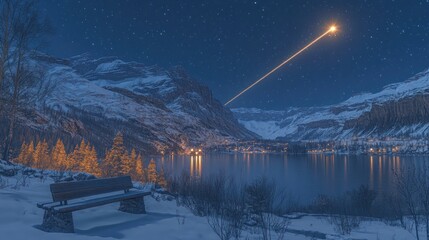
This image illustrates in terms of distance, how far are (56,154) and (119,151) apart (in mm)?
21813

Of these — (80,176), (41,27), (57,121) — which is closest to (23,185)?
(80,176)

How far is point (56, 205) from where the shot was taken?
32.0 feet

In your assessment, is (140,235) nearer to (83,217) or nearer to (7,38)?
(83,217)

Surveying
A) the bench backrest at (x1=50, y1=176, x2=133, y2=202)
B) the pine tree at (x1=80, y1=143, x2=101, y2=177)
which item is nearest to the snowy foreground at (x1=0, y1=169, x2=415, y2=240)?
the bench backrest at (x1=50, y1=176, x2=133, y2=202)

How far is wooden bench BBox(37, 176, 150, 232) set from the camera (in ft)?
30.8

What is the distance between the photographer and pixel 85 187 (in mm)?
10812

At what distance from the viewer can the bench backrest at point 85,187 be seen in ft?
32.1

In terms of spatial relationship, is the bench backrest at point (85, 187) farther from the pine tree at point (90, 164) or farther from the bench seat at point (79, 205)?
the pine tree at point (90, 164)

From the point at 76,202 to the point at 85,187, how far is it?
640 mm

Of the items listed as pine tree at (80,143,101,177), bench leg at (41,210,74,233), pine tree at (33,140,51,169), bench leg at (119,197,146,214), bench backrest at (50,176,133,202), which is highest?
bench backrest at (50,176,133,202)

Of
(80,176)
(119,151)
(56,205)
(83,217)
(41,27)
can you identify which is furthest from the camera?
(119,151)

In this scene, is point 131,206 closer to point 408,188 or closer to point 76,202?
point 76,202

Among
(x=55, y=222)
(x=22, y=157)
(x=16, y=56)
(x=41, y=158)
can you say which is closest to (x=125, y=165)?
(x=41, y=158)

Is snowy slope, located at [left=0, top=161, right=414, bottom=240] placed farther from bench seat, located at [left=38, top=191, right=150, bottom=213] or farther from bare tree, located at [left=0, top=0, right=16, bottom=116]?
bare tree, located at [left=0, top=0, right=16, bottom=116]
